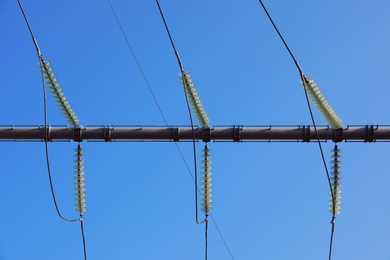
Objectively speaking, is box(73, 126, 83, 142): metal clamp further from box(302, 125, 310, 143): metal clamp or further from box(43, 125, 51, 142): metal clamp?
box(302, 125, 310, 143): metal clamp

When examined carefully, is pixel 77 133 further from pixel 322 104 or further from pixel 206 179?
pixel 322 104

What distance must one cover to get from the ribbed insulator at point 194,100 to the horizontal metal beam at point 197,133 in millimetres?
252

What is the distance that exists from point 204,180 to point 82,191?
246cm

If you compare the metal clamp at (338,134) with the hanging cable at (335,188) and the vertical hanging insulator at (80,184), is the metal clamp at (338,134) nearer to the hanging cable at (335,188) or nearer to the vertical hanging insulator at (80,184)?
the hanging cable at (335,188)

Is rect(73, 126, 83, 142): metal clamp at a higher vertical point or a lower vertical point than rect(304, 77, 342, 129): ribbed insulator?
lower

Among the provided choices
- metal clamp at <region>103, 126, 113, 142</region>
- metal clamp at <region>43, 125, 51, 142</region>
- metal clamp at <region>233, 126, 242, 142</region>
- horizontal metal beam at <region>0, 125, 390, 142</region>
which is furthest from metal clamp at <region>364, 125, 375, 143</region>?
metal clamp at <region>43, 125, 51, 142</region>

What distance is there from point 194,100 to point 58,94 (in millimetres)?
2575

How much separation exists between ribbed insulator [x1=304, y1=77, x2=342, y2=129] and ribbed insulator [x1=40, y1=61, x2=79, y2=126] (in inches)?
173

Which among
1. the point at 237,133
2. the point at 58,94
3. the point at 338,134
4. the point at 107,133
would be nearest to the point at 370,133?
the point at 338,134

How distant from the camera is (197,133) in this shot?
482 inches

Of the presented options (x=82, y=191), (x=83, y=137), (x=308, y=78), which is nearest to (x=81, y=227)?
(x=82, y=191)

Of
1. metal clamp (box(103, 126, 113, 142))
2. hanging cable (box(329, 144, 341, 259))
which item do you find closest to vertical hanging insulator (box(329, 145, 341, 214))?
hanging cable (box(329, 144, 341, 259))

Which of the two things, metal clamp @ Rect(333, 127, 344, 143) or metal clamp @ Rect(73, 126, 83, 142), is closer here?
metal clamp @ Rect(333, 127, 344, 143)

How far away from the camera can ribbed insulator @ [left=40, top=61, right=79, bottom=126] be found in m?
12.3
